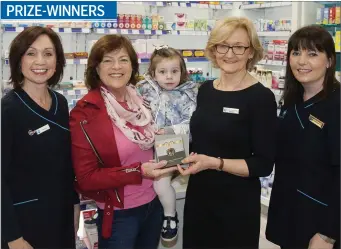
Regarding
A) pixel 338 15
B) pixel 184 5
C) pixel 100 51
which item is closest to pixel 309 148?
pixel 100 51

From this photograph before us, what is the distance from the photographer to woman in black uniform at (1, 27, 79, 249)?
5.77ft

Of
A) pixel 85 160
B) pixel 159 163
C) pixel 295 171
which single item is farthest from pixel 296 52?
pixel 85 160

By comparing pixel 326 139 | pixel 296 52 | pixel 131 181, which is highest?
pixel 296 52

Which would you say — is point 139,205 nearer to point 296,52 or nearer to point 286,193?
point 286,193

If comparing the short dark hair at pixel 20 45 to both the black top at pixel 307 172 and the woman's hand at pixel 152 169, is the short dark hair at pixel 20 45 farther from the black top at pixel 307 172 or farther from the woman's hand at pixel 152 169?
the black top at pixel 307 172

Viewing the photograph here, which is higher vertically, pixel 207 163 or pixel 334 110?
pixel 334 110

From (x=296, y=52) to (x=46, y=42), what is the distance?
4.02ft

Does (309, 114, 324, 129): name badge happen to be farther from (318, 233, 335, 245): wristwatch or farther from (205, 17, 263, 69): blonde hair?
(318, 233, 335, 245): wristwatch

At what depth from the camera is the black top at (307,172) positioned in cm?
185

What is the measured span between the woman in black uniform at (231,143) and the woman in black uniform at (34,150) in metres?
0.61

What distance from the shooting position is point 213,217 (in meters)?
2.05

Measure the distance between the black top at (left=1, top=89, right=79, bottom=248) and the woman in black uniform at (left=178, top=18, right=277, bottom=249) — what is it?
23.8 inches

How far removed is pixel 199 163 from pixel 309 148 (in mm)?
527

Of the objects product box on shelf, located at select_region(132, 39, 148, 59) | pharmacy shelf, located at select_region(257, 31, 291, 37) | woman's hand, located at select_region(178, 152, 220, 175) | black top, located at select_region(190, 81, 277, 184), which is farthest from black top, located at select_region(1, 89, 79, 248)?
pharmacy shelf, located at select_region(257, 31, 291, 37)
